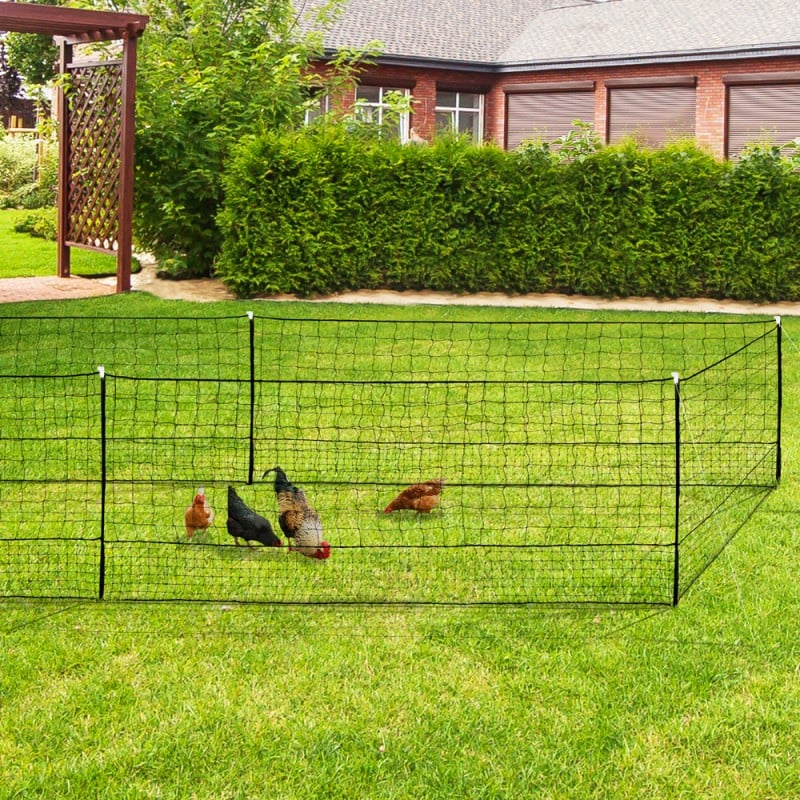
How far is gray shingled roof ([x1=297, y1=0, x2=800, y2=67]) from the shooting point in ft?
68.8

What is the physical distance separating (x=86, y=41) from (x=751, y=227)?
7.83 metres

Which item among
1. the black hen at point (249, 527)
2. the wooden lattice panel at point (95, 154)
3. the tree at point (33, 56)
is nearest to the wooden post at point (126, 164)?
the wooden lattice panel at point (95, 154)

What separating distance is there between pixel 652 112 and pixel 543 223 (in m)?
9.55

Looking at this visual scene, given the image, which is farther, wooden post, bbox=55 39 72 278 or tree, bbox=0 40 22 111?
tree, bbox=0 40 22 111

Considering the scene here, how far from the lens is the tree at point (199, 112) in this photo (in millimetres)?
13453

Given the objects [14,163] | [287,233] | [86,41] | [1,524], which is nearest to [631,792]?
[1,524]

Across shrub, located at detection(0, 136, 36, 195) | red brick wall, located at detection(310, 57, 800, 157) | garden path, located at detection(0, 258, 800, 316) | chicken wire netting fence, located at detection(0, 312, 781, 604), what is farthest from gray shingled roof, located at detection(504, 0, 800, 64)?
chicken wire netting fence, located at detection(0, 312, 781, 604)

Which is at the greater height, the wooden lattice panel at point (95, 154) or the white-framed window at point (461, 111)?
the white-framed window at point (461, 111)

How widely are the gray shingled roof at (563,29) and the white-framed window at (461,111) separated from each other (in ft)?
2.85

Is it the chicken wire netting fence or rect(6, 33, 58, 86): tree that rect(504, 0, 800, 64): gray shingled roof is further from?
the chicken wire netting fence

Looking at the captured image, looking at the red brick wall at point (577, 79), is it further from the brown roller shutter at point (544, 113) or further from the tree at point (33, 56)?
the tree at point (33, 56)

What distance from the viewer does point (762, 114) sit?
20922mm

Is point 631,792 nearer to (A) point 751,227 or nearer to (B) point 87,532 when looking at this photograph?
(B) point 87,532

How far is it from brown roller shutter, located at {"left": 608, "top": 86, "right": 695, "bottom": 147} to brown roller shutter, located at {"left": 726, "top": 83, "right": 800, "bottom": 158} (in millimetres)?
757
